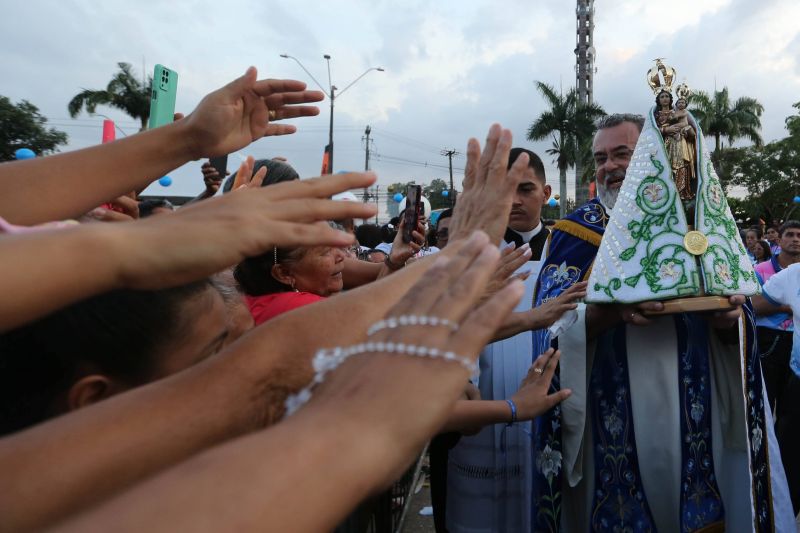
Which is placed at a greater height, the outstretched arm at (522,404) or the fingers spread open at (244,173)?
the fingers spread open at (244,173)

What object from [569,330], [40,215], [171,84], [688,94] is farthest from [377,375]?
[688,94]

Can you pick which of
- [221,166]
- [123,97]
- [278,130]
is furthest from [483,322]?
[123,97]

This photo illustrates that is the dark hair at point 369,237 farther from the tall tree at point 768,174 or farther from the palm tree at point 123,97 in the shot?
the tall tree at point 768,174

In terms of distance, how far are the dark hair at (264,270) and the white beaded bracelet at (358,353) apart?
123 cm

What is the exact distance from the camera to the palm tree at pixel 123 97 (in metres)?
25.9

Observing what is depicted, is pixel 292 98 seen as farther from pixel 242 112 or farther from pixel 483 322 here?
pixel 483 322

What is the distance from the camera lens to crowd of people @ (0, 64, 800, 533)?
0.63 metres

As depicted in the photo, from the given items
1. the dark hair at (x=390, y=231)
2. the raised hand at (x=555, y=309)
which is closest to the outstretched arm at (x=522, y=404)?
the raised hand at (x=555, y=309)

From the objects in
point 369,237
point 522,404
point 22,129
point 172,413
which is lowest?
point 522,404

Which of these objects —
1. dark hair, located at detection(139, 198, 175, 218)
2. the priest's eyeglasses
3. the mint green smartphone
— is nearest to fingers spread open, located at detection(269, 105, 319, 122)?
the mint green smartphone

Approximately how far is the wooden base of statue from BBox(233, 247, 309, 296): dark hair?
1427 millimetres

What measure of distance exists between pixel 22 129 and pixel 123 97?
22.6 feet

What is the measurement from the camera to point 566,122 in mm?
30344

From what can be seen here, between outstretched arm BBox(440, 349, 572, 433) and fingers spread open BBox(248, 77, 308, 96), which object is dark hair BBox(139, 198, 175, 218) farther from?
outstretched arm BBox(440, 349, 572, 433)
